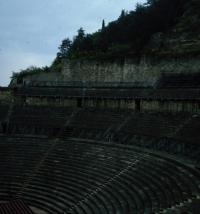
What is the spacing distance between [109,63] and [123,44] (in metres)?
12.2

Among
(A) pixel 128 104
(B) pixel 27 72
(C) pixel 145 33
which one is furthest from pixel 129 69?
(B) pixel 27 72

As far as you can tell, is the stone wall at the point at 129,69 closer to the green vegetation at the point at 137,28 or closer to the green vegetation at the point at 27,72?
the green vegetation at the point at 137,28

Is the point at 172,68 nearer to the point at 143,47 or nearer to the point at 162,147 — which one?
the point at 162,147

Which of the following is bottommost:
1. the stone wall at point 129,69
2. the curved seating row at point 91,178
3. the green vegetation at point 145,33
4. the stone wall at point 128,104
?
the curved seating row at point 91,178

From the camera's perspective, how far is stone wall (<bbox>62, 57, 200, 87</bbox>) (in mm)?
30052

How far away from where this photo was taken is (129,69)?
107 feet

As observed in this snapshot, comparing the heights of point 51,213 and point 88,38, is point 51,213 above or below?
below

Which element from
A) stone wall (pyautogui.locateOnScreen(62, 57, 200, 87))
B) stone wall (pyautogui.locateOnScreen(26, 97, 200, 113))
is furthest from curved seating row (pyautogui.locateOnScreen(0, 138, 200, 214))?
stone wall (pyautogui.locateOnScreen(62, 57, 200, 87))

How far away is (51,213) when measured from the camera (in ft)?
61.7

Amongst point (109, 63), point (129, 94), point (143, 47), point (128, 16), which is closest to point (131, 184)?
point (129, 94)

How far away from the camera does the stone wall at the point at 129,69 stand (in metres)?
30.1

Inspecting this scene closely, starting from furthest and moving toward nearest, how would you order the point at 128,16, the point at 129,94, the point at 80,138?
the point at 128,16
the point at 129,94
the point at 80,138

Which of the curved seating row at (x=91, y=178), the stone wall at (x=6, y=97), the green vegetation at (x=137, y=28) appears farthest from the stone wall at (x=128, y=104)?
the green vegetation at (x=137, y=28)

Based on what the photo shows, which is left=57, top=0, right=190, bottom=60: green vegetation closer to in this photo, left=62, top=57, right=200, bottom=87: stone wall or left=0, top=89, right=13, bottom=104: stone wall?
left=62, top=57, right=200, bottom=87: stone wall
